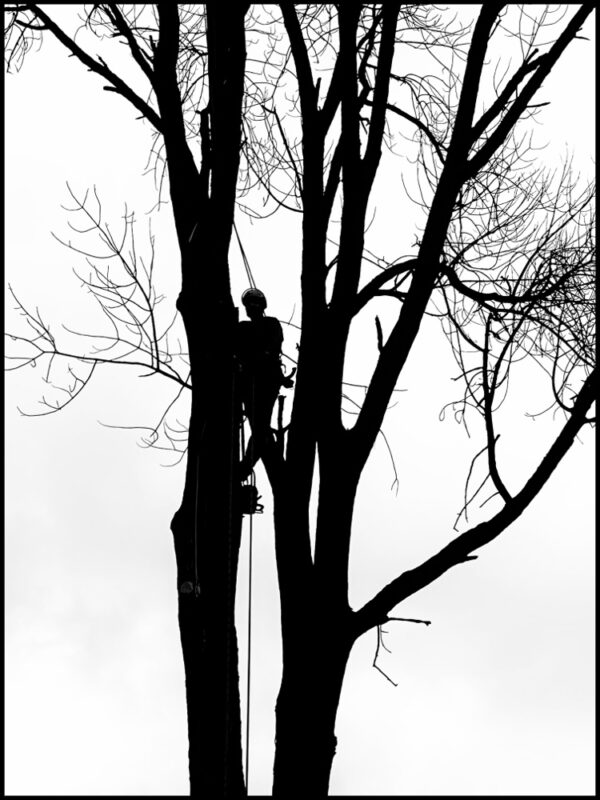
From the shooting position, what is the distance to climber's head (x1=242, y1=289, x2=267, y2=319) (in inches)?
220

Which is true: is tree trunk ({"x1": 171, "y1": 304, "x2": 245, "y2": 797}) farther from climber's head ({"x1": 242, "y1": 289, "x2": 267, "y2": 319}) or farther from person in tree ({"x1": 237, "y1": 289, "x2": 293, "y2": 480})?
climber's head ({"x1": 242, "y1": 289, "x2": 267, "y2": 319})

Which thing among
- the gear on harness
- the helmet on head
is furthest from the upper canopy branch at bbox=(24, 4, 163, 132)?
the gear on harness

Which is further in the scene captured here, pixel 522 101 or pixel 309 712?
pixel 522 101

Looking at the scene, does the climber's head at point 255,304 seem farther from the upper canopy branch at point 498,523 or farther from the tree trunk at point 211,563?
the upper canopy branch at point 498,523

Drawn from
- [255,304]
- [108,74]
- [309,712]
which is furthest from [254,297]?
[309,712]

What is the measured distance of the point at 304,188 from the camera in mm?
5113

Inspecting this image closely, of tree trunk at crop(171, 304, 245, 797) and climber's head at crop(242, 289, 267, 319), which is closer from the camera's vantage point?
tree trunk at crop(171, 304, 245, 797)

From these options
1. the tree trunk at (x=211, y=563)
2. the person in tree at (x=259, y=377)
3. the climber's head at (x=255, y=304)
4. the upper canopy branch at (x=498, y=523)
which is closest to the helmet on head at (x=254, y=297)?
the climber's head at (x=255, y=304)

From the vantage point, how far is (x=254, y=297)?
5.61 meters

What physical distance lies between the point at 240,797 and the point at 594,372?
2120 millimetres

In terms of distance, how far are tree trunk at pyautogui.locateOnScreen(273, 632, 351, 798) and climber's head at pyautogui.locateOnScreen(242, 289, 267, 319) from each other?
64.7 inches

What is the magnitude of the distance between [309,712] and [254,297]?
2.04 meters

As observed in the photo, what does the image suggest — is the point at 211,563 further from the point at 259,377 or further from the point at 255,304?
the point at 255,304

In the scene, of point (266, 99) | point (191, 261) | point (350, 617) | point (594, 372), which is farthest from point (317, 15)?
point (350, 617)
